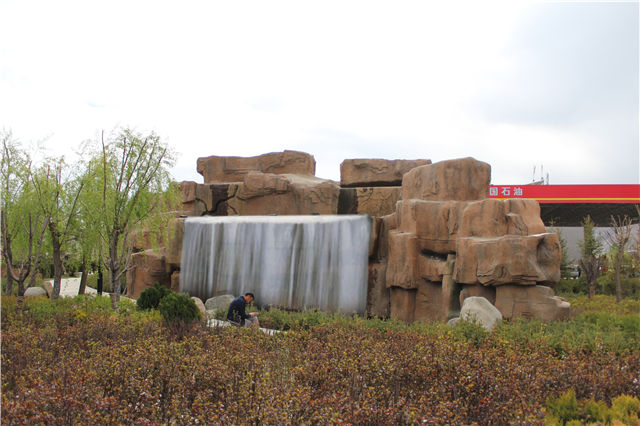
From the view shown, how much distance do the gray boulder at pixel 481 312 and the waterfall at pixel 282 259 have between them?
184 inches

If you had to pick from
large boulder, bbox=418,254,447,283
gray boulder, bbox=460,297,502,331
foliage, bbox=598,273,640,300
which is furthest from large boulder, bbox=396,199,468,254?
foliage, bbox=598,273,640,300

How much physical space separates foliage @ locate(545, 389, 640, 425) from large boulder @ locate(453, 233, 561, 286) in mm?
6029

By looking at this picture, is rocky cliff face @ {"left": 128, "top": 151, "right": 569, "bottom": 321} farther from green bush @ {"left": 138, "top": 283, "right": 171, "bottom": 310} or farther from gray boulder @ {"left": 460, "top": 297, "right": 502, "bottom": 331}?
green bush @ {"left": 138, "top": 283, "right": 171, "bottom": 310}

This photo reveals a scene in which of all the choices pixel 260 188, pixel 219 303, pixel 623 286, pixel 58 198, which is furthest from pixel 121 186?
pixel 623 286

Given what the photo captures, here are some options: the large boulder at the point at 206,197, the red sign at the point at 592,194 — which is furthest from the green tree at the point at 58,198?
the red sign at the point at 592,194

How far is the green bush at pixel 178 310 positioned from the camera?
9.40 m

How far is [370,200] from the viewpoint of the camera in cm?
1778

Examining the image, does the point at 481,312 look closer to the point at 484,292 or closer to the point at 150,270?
the point at 484,292

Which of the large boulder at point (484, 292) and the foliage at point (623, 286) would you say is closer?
the large boulder at point (484, 292)

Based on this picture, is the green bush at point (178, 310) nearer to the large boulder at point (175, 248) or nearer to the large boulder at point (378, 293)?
the large boulder at point (378, 293)

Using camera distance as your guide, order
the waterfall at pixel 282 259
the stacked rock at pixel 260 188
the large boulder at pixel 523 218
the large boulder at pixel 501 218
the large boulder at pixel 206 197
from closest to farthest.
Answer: the large boulder at pixel 523 218 < the large boulder at pixel 501 218 < the waterfall at pixel 282 259 < the stacked rock at pixel 260 188 < the large boulder at pixel 206 197

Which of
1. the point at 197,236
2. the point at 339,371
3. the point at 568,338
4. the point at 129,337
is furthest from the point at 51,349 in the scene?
the point at 197,236

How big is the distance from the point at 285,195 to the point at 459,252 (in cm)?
840

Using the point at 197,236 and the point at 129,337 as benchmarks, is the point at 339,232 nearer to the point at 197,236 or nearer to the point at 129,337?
the point at 197,236
